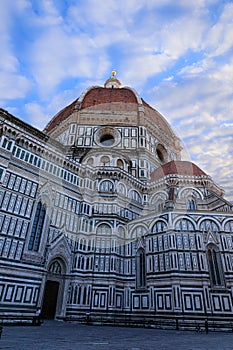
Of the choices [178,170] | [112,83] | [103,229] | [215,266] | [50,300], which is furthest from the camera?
[112,83]

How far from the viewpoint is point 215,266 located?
65.6 feet

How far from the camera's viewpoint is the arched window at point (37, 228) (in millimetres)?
20078

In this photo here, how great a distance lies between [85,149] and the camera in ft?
108

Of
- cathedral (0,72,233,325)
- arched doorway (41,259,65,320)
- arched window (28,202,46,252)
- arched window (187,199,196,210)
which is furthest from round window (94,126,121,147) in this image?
arched doorway (41,259,65,320)

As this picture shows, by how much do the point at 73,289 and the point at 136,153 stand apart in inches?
784

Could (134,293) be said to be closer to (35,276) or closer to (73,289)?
(73,289)

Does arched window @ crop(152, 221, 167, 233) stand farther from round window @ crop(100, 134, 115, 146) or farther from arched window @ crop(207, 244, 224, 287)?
round window @ crop(100, 134, 115, 146)

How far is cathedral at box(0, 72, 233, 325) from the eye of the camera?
18562 mm

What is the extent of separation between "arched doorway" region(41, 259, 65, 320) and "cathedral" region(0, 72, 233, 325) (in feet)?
0.26

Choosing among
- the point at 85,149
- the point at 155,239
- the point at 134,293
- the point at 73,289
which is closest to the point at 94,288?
the point at 73,289

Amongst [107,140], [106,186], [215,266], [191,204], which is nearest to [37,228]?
[106,186]

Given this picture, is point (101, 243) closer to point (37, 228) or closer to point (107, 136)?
point (37, 228)

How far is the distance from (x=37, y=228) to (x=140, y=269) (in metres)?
10.5

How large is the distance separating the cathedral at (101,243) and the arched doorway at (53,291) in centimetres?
8
